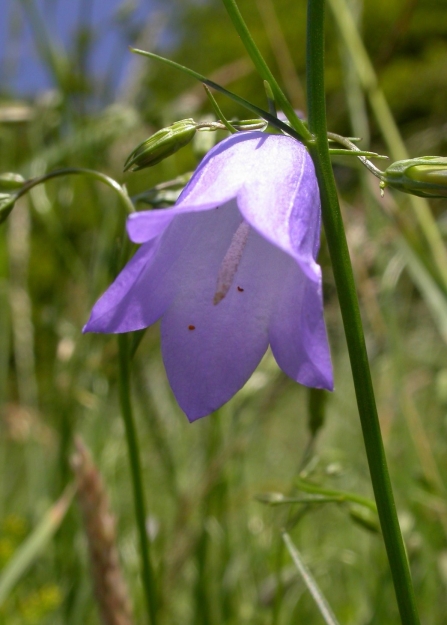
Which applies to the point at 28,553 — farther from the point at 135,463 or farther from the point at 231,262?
the point at 231,262

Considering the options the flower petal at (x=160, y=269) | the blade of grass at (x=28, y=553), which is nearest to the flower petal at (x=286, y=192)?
the flower petal at (x=160, y=269)

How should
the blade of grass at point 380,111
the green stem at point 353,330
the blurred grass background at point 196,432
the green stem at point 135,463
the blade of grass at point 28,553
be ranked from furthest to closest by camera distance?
the blade of grass at point 380,111 → the blurred grass background at point 196,432 → the blade of grass at point 28,553 → the green stem at point 135,463 → the green stem at point 353,330

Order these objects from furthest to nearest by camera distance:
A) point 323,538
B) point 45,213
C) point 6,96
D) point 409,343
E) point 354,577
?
point 409,343
point 6,96
point 323,538
point 354,577
point 45,213

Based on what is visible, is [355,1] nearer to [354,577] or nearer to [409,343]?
[354,577]

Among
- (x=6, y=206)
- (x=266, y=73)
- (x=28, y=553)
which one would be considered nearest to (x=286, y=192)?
(x=266, y=73)

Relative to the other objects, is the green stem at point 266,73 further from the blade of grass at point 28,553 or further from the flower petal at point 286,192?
the blade of grass at point 28,553

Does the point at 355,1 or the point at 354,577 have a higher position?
the point at 355,1

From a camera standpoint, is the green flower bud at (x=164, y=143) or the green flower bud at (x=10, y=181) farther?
the green flower bud at (x=10, y=181)

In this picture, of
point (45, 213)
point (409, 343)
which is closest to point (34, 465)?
point (45, 213)
